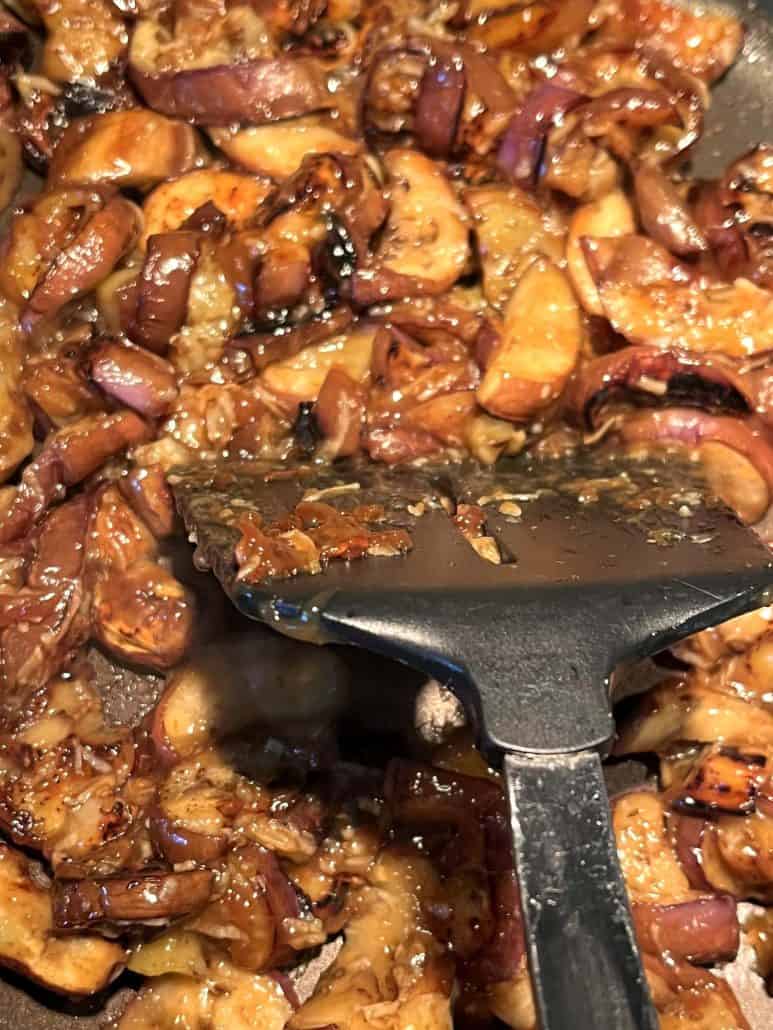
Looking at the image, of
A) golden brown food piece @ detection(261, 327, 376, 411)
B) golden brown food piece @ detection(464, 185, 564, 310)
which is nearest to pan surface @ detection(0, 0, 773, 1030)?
golden brown food piece @ detection(464, 185, 564, 310)

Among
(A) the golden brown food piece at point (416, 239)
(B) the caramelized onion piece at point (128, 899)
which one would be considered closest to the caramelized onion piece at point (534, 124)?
(A) the golden brown food piece at point (416, 239)

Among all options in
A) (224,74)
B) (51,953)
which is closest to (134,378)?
(224,74)

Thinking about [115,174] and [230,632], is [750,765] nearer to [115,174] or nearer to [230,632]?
[230,632]

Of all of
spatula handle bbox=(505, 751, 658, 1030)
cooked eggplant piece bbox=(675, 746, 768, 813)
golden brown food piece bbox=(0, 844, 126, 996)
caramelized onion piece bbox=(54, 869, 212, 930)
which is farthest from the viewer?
cooked eggplant piece bbox=(675, 746, 768, 813)

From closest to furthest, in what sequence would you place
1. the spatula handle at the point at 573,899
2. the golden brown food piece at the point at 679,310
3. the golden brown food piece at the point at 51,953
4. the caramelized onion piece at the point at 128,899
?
the spatula handle at the point at 573,899 → the caramelized onion piece at the point at 128,899 → the golden brown food piece at the point at 51,953 → the golden brown food piece at the point at 679,310

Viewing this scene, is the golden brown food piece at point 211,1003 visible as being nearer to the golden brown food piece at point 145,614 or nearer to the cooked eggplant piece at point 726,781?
the golden brown food piece at point 145,614

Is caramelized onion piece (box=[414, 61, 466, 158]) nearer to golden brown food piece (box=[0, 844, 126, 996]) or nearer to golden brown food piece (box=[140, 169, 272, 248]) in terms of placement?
golden brown food piece (box=[140, 169, 272, 248])
